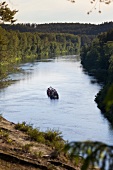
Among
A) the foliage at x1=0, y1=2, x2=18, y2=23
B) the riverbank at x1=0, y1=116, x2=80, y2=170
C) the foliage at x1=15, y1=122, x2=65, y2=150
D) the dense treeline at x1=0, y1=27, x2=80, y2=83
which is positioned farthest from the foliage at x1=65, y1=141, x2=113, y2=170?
the dense treeline at x1=0, y1=27, x2=80, y2=83

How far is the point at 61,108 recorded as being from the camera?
3959cm

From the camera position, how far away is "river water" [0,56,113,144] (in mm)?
29453

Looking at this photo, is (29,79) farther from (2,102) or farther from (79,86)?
(2,102)

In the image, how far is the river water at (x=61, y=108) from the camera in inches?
1160

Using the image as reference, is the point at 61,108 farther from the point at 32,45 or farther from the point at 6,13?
the point at 32,45

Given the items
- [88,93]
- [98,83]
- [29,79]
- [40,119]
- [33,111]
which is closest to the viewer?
[40,119]

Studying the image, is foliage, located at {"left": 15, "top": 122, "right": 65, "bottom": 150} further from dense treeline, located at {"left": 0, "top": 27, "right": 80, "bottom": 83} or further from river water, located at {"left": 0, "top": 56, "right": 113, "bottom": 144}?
dense treeline, located at {"left": 0, "top": 27, "right": 80, "bottom": 83}

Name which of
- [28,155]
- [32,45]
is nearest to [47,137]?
[28,155]

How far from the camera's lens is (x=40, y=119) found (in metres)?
33.2

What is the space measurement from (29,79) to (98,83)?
1127cm

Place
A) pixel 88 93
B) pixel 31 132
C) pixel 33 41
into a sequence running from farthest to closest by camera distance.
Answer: pixel 33 41
pixel 88 93
pixel 31 132

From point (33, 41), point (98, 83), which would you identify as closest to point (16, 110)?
point (98, 83)

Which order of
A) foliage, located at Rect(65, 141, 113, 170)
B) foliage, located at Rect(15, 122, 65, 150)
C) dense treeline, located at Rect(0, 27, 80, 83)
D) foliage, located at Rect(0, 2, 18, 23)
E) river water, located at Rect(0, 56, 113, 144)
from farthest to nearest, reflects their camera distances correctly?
1. dense treeline, located at Rect(0, 27, 80, 83)
2. river water, located at Rect(0, 56, 113, 144)
3. foliage, located at Rect(0, 2, 18, 23)
4. foliage, located at Rect(15, 122, 65, 150)
5. foliage, located at Rect(65, 141, 113, 170)

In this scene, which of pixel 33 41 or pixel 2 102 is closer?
pixel 2 102
